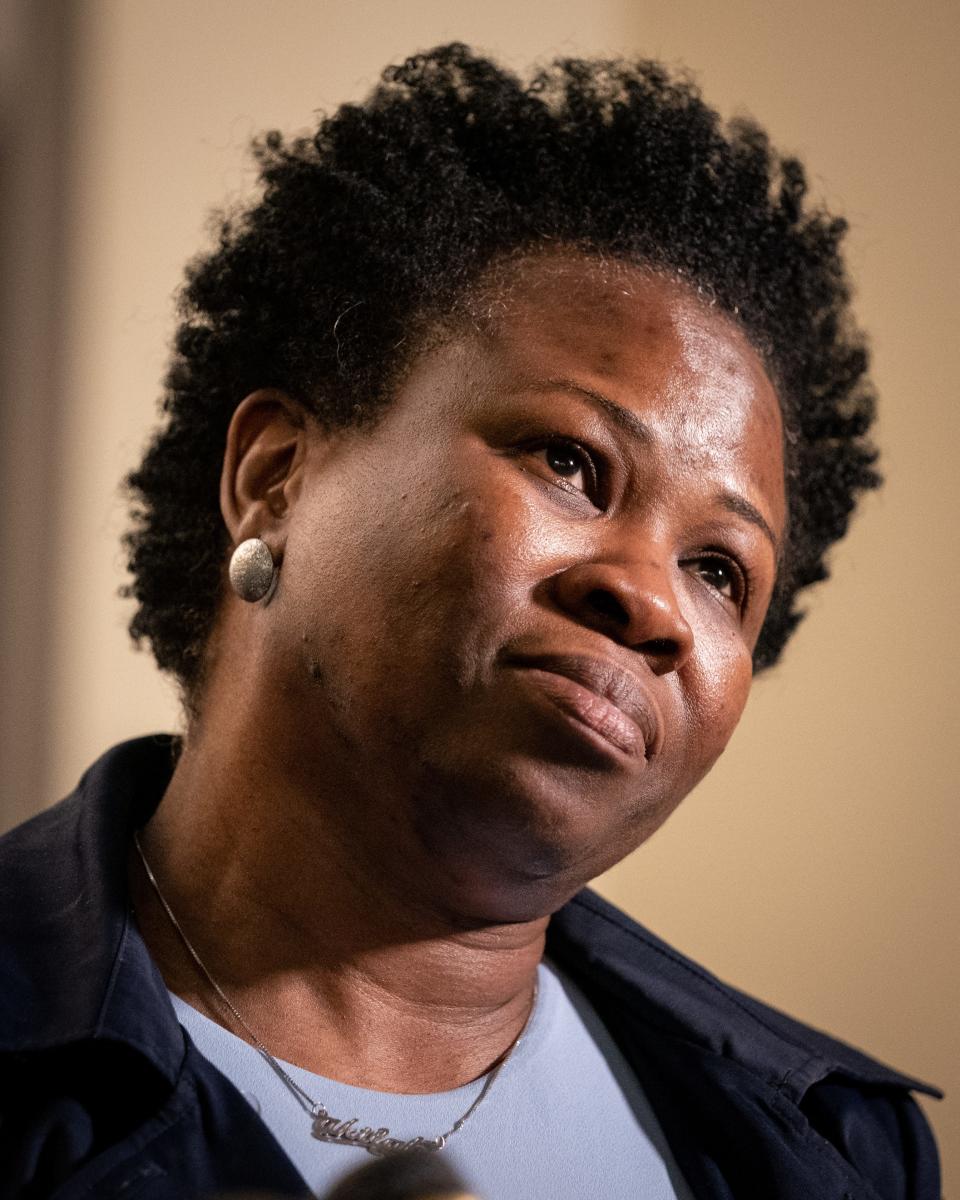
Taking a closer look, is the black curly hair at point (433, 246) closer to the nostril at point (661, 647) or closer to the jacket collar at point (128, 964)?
the jacket collar at point (128, 964)

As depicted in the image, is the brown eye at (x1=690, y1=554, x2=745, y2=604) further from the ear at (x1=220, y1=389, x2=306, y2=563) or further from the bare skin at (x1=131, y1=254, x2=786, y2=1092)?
the ear at (x1=220, y1=389, x2=306, y2=563)

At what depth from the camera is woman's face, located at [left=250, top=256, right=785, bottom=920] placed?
97cm

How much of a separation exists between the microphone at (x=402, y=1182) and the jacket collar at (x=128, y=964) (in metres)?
0.15

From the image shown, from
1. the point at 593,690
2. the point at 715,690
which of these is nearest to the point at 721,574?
the point at 715,690

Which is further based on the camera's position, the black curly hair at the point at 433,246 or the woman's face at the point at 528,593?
the black curly hair at the point at 433,246

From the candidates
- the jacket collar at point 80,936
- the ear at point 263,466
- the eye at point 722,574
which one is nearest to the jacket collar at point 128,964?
the jacket collar at point 80,936

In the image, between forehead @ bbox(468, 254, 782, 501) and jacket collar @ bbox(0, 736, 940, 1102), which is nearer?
jacket collar @ bbox(0, 736, 940, 1102)

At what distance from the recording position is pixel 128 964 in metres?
0.98

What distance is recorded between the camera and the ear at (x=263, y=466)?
112 centimetres

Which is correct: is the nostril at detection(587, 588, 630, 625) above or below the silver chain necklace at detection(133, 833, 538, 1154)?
above

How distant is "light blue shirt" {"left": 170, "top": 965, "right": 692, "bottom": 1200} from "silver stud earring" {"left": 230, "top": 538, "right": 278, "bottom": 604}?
0.30 m

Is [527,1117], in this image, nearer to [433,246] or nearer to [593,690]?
[593,690]

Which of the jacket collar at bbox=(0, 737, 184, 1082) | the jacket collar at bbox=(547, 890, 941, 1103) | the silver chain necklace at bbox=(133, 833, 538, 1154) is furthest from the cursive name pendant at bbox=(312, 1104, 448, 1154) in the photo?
the jacket collar at bbox=(547, 890, 941, 1103)

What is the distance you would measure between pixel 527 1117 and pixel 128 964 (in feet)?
1.12
